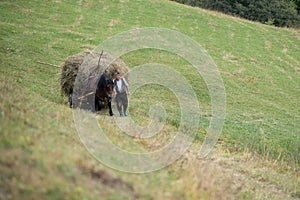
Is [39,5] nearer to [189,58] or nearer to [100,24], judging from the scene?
[100,24]

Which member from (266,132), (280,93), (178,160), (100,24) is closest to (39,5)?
(100,24)

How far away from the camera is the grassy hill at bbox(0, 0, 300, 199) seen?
6895 mm

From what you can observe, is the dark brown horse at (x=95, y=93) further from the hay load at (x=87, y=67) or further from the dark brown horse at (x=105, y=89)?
the hay load at (x=87, y=67)

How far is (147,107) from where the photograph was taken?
736 inches

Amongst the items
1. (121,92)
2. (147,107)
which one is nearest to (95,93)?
(121,92)

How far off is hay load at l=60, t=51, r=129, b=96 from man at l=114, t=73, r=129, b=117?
59cm

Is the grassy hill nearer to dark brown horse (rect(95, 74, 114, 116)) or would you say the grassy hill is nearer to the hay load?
the hay load

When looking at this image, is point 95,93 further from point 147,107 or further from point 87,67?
point 147,107

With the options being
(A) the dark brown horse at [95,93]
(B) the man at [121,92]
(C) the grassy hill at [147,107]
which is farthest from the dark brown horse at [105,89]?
(C) the grassy hill at [147,107]

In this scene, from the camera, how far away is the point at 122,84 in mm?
15164

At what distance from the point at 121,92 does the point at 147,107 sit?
379 cm

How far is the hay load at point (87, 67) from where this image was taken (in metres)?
14.8

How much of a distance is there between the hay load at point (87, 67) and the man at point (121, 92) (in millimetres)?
590

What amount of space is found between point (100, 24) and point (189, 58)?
8.83 m
